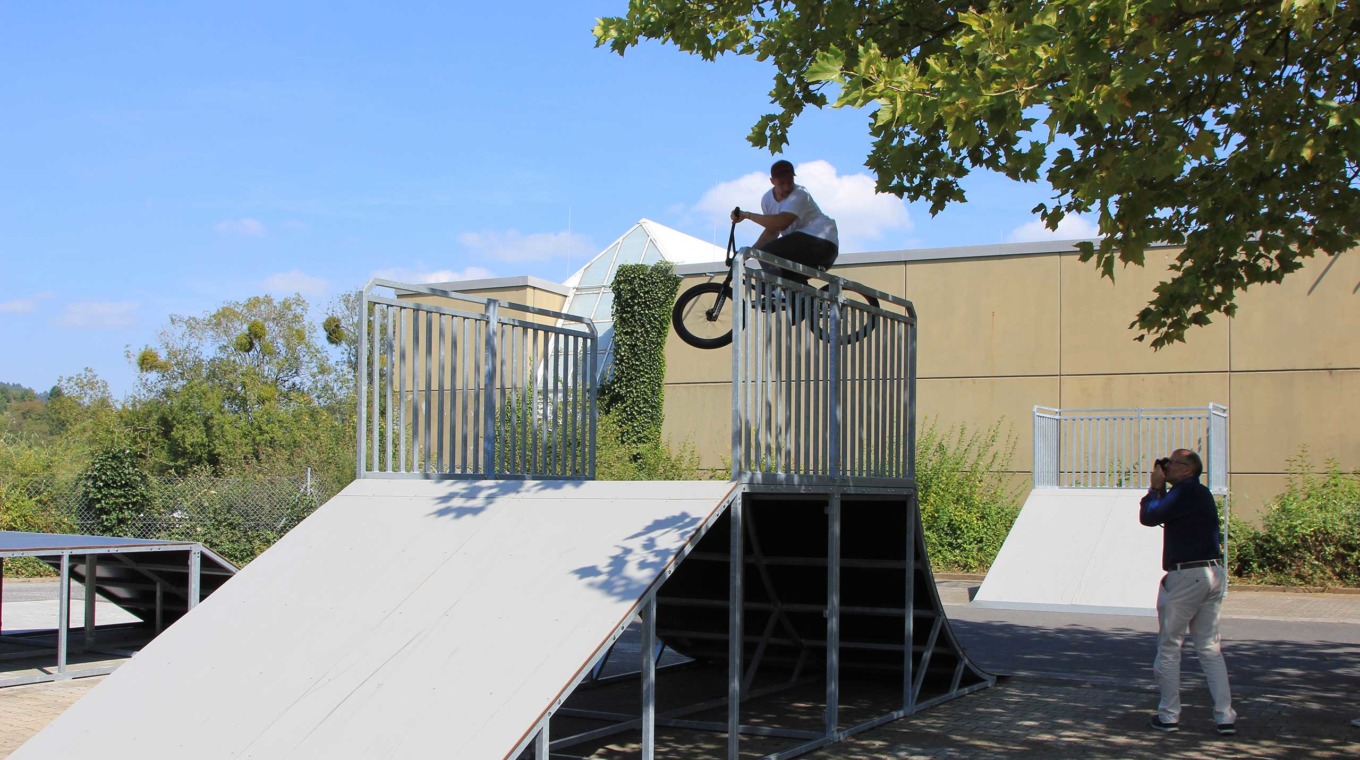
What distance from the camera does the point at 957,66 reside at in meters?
6.51

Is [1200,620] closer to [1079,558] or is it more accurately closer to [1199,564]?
[1199,564]

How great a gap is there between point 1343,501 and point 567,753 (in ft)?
50.5

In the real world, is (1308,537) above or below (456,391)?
below

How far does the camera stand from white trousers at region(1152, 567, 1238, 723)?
7.55 meters

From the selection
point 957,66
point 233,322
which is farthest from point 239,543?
point 233,322

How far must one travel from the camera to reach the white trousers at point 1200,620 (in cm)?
755

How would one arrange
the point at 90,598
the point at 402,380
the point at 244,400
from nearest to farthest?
the point at 402,380 → the point at 90,598 → the point at 244,400

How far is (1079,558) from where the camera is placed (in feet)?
54.4

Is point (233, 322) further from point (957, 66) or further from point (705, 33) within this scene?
point (957, 66)

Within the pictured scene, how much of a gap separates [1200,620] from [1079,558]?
9277mm

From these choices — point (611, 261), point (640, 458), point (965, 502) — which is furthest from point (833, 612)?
point (611, 261)

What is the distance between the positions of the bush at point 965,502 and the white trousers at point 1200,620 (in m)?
13.3

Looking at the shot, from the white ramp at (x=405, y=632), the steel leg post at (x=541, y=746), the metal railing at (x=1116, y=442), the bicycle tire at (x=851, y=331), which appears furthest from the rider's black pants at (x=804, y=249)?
the metal railing at (x=1116, y=442)

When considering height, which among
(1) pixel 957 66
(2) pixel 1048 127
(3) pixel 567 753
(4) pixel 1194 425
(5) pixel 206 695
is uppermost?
(1) pixel 957 66
